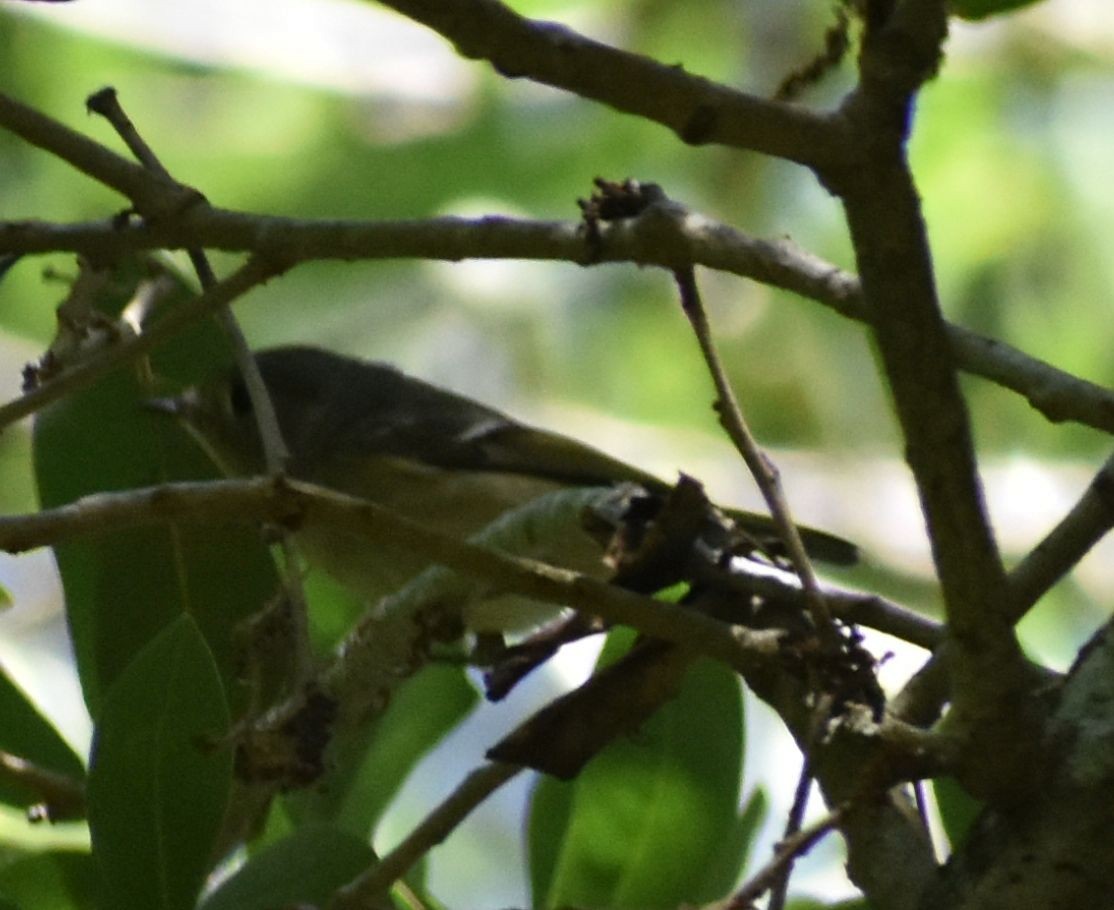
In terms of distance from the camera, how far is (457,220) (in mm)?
1301

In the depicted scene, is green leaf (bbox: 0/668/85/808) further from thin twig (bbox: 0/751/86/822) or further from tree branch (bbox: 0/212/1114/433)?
tree branch (bbox: 0/212/1114/433)

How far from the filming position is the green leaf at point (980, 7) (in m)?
1.33

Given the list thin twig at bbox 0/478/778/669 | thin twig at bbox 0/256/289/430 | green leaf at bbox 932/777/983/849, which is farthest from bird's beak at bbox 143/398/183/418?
green leaf at bbox 932/777/983/849

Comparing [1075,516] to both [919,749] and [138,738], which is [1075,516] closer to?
[919,749]

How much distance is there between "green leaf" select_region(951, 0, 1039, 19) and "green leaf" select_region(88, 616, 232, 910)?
30.6 inches

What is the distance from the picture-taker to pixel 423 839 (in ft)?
4.09

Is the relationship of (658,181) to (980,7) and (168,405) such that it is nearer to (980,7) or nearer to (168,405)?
(168,405)

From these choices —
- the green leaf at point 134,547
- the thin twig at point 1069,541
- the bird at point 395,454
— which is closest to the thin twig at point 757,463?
the thin twig at point 1069,541

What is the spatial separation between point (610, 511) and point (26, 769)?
0.64 metres

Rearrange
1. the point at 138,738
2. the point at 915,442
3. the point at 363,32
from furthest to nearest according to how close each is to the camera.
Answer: the point at 363,32 → the point at 138,738 → the point at 915,442

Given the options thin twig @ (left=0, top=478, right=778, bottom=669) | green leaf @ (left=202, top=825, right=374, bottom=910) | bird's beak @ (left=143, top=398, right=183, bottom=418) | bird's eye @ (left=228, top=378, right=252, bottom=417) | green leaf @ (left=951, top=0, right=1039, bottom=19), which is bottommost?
green leaf @ (left=202, top=825, right=374, bottom=910)

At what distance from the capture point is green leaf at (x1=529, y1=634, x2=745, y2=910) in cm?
159

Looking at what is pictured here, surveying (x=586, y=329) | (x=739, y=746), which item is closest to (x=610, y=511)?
(x=739, y=746)

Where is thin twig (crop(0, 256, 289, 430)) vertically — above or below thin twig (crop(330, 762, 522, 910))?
above
